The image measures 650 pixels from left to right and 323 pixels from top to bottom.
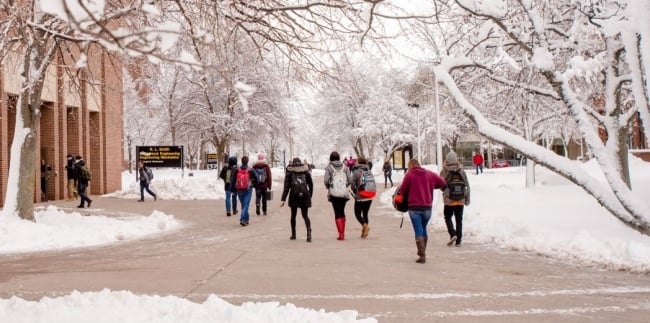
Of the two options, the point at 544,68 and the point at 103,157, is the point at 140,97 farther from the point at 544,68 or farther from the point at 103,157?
the point at 544,68

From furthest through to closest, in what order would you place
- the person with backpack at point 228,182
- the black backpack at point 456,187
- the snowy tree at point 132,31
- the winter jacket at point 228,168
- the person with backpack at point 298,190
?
the person with backpack at point 228,182
the winter jacket at point 228,168
the person with backpack at point 298,190
the black backpack at point 456,187
the snowy tree at point 132,31

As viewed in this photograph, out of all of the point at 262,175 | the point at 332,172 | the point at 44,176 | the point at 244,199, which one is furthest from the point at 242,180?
the point at 44,176

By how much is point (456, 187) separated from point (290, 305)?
636 centimetres

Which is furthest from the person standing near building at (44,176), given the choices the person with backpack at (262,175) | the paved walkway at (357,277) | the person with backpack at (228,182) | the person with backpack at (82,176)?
the paved walkway at (357,277)

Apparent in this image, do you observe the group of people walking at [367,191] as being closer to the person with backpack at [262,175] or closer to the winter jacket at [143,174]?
the person with backpack at [262,175]

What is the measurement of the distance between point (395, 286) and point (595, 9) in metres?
5.37

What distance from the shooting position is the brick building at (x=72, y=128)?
801 inches

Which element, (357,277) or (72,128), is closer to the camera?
Answer: (357,277)

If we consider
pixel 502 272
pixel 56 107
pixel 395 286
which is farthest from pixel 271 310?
pixel 56 107

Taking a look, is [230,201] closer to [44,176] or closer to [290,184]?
[290,184]

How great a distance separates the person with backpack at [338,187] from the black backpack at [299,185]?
48cm

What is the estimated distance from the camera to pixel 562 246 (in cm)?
1018

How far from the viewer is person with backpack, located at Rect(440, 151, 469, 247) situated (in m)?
11.3

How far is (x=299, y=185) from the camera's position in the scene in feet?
40.9
